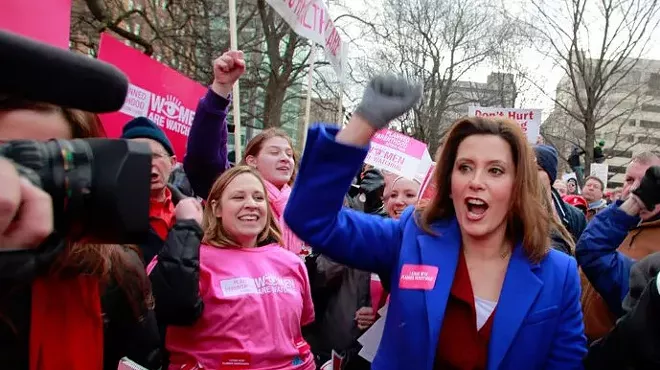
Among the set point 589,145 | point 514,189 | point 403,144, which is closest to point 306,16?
point 403,144

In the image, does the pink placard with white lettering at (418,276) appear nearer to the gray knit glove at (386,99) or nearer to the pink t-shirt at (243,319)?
the gray knit glove at (386,99)

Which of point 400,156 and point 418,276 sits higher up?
point 400,156

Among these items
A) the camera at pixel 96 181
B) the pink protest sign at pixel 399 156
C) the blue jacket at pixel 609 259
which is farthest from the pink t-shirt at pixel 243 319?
the pink protest sign at pixel 399 156

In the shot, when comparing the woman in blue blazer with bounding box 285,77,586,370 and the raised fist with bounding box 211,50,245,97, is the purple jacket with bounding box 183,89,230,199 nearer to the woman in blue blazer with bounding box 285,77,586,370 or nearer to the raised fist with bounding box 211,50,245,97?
the raised fist with bounding box 211,50,245,97

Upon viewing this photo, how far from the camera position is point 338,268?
341 centimetres

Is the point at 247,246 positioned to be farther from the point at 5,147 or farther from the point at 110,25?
the point at 110,25

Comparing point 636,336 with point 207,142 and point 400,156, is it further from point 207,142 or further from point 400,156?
point 400,156

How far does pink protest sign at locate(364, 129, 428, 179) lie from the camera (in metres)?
5.47

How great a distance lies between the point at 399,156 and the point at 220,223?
9.18ft

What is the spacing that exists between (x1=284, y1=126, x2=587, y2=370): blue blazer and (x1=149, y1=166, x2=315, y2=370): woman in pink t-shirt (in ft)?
2.14

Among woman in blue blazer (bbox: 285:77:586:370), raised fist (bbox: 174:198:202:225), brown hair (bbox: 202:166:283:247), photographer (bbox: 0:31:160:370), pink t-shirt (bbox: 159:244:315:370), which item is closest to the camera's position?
photographer (bbox: 0:31:160:370)

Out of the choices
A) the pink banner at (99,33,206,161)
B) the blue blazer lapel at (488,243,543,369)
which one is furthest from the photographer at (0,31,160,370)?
the pink banner at (99,33,206,161)

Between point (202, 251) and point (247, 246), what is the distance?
0.24 meters

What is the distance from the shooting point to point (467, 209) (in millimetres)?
2145
